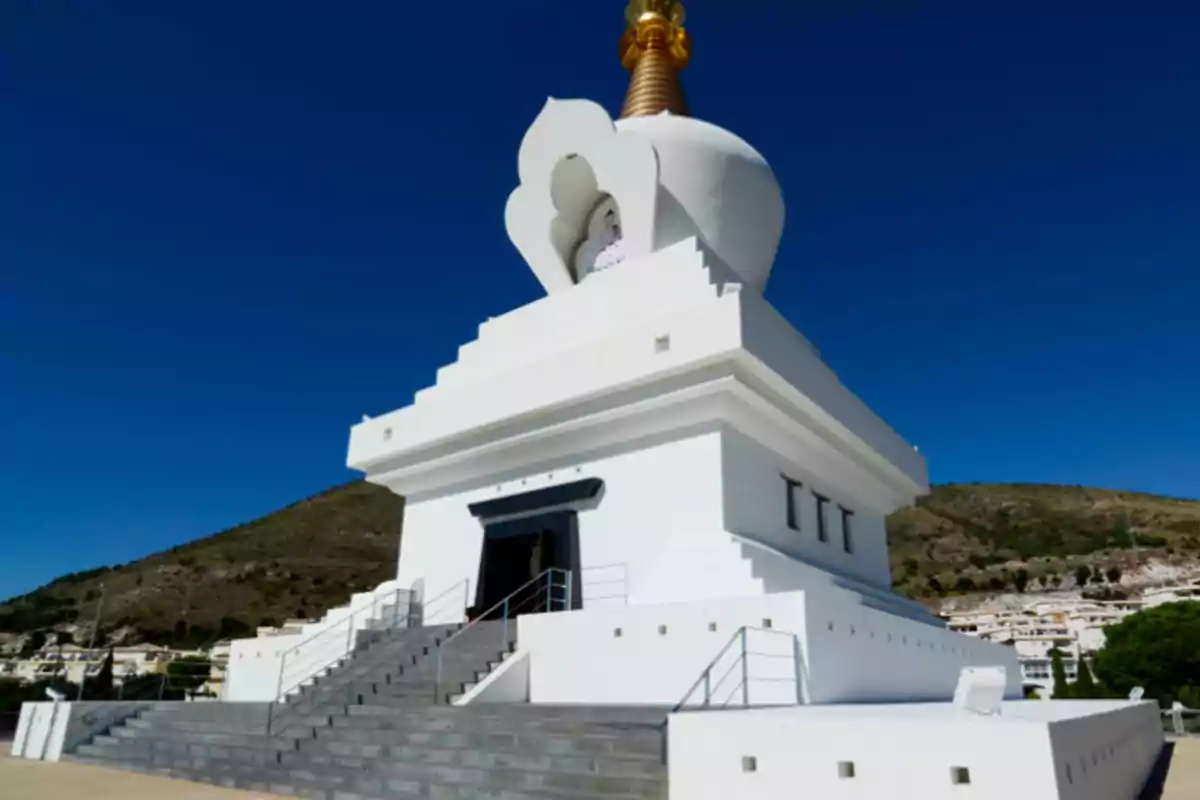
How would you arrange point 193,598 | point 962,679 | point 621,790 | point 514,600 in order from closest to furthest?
1. point 962,679
2. point 621,790
3. point 514,600
4. point 193,598

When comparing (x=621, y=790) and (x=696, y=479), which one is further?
(x=696, y=479)

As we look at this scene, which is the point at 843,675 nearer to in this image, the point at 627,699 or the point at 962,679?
the point at 627,699

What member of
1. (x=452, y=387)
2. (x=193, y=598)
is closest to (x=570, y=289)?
(x=452, y=387)

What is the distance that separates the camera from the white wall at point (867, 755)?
4.89m

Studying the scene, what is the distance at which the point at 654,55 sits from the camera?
762 inches

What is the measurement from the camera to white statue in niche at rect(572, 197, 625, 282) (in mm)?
15203

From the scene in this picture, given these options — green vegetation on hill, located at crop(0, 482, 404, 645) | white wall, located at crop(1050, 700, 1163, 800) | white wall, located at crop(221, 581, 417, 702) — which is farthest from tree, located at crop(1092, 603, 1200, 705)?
green vegetation on hill, located at crop(0, 482, 404, 645)

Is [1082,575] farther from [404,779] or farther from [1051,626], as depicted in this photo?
[404,779]

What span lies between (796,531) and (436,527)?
6.54 meters

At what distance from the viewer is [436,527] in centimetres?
1485

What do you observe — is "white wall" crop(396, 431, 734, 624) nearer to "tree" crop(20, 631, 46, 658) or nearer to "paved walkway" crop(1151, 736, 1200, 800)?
"paved walkway" crop(1151, 736, 1200, 800)

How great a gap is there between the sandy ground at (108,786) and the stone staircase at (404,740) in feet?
1.08

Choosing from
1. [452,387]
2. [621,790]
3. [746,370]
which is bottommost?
[621,790]

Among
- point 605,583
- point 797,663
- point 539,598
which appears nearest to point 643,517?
point 605,583
